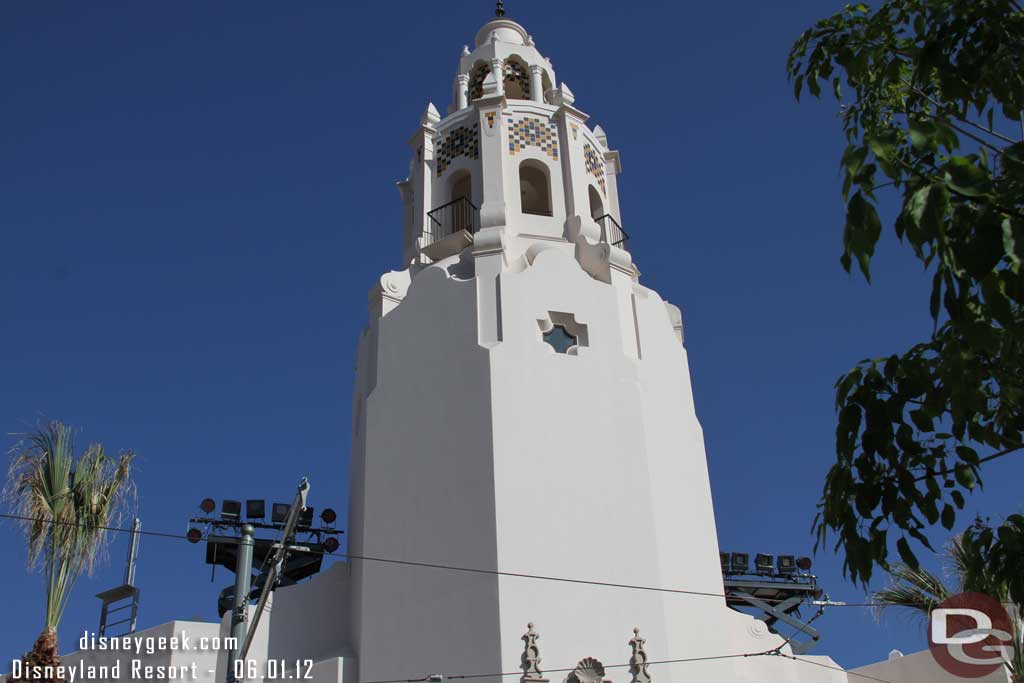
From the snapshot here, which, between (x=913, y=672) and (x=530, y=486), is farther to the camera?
(x=913, y=672)

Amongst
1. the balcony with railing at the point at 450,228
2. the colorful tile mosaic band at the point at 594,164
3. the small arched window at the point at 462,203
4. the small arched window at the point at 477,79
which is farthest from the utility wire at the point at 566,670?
the small arched window at the point at 477,79

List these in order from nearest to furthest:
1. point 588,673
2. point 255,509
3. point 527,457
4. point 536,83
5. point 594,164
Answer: point 588,673
point 527,457
point 594,164
point 536,83
point 255,509

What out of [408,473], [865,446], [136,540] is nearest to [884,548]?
[865,446]

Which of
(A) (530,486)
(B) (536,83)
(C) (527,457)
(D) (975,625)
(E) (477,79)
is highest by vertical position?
(E) (477,79)

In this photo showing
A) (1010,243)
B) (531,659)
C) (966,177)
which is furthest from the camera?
(531,659)

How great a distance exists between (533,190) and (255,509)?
12466 mm

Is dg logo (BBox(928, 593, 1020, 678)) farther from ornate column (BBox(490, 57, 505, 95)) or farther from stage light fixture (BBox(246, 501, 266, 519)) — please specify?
stage light fixture (BBox(246, 501, 266, 519))

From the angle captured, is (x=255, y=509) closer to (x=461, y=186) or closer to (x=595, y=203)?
(x=461, y=186)

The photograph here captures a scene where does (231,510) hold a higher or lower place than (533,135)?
lower

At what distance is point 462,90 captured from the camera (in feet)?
102

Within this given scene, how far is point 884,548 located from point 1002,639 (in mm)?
12220

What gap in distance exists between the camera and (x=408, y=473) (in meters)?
22.7

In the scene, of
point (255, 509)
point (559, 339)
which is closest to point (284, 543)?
point (559, 339)

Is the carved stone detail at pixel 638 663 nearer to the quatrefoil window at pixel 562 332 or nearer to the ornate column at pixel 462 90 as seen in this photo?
the quatrefoil window at pixel 562 332
